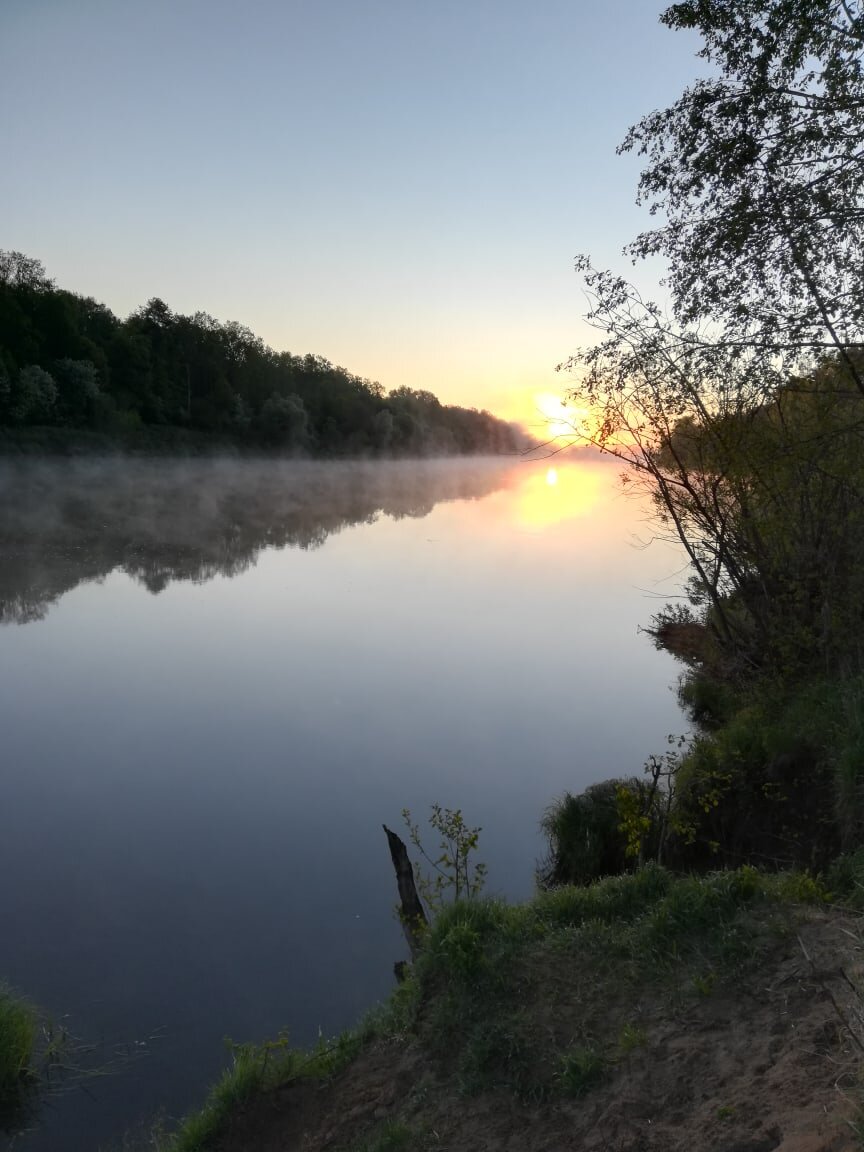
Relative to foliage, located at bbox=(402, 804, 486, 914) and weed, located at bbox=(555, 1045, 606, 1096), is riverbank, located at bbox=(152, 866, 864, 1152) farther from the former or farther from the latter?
foliage, located at bbox=(402, 804, 486, 914)

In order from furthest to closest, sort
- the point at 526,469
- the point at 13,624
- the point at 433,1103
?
the point at 526,469, the point at 13,624, the point at 433,1103

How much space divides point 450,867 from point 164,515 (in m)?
29.6

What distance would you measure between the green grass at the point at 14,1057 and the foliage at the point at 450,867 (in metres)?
2.64

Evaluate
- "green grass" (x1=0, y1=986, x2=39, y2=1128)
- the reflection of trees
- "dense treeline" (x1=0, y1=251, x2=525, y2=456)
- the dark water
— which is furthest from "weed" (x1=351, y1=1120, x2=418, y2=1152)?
"dense treeline" (x1=0, y1=251, x2=525, y2=456)

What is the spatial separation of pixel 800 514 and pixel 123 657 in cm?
1078

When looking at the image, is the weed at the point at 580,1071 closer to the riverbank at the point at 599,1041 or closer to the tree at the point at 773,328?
the riverbank at the point at 599,1041

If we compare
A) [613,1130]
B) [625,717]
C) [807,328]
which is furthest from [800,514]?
[613,1130]

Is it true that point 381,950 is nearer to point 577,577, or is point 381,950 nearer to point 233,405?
point 577,577

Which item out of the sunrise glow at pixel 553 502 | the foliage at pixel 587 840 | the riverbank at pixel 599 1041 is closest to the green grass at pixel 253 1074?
the riverbank at pixel 599 1041

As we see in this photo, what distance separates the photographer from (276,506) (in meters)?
40.2

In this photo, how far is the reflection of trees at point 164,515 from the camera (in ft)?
71.8

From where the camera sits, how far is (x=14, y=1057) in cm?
501

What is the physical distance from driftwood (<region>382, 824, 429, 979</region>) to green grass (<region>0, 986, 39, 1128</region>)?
7.85ft

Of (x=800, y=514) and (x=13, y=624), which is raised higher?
(x=800, y=514)
